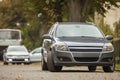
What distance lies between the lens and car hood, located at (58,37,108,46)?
22.1 metres

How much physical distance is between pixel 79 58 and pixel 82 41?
2.00ft

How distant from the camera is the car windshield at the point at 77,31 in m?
23.2

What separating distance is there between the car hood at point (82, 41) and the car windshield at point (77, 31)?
55 cm

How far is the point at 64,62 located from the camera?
866 inches

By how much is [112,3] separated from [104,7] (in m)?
1.61

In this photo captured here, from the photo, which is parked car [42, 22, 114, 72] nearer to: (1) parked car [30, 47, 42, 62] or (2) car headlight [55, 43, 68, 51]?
(2) car headlight [55, 43, 68, 51]

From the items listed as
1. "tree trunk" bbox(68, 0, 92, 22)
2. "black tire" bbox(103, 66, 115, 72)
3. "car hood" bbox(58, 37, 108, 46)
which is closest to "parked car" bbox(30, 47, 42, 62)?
"tree trunk" bbox(68, 0, 92, 22)

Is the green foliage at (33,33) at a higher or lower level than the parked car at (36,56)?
lower

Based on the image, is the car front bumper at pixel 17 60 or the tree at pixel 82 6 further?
the car front bumper at pixel 17 60

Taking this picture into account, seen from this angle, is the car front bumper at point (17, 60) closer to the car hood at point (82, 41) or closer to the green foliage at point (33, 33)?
the car hood at point (82, 41)

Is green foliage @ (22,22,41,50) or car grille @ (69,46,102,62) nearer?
car grille @ (69,46,102,62)

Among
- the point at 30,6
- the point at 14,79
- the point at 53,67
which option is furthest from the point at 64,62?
the point at 30,6

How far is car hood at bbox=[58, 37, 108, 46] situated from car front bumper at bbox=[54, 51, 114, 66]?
32 centimetres

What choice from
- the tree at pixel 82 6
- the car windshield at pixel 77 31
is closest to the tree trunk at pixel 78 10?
the tree at pixel 82 6
